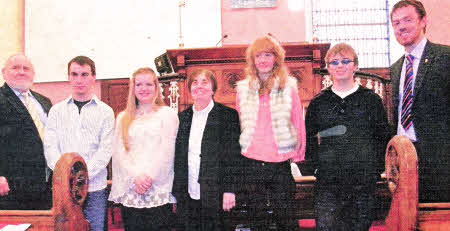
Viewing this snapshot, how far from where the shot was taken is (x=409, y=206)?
166 centimetres

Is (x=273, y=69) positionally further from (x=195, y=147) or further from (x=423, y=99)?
(x=423, y=99)

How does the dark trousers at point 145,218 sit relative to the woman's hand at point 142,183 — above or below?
below

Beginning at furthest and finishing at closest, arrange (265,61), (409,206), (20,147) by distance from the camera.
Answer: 1. (20,147)
2. (265,61)
3. (409,206)

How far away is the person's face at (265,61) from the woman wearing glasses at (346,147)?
32 centimetres

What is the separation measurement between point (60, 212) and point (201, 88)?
104cm

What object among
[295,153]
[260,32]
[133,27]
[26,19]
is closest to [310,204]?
[295,153]

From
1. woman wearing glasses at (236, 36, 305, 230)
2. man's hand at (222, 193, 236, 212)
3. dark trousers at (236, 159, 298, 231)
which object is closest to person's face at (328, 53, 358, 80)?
woman wearing glasses at (236, 36, 305, 230)

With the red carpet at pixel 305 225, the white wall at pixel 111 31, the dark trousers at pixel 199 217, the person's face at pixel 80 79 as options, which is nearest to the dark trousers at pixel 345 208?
the dark trousers at pixel 199 217

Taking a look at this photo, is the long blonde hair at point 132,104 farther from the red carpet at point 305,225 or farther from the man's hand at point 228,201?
the red carpet at point 305,225

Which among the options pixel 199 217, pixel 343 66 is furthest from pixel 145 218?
pixel 343 66

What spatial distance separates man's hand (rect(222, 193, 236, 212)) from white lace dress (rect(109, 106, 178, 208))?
334mm

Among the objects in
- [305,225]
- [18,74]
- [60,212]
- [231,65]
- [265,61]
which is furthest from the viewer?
[231,65]

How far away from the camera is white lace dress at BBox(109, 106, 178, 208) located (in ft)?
7.84

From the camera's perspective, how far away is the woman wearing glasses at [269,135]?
2242 mm
